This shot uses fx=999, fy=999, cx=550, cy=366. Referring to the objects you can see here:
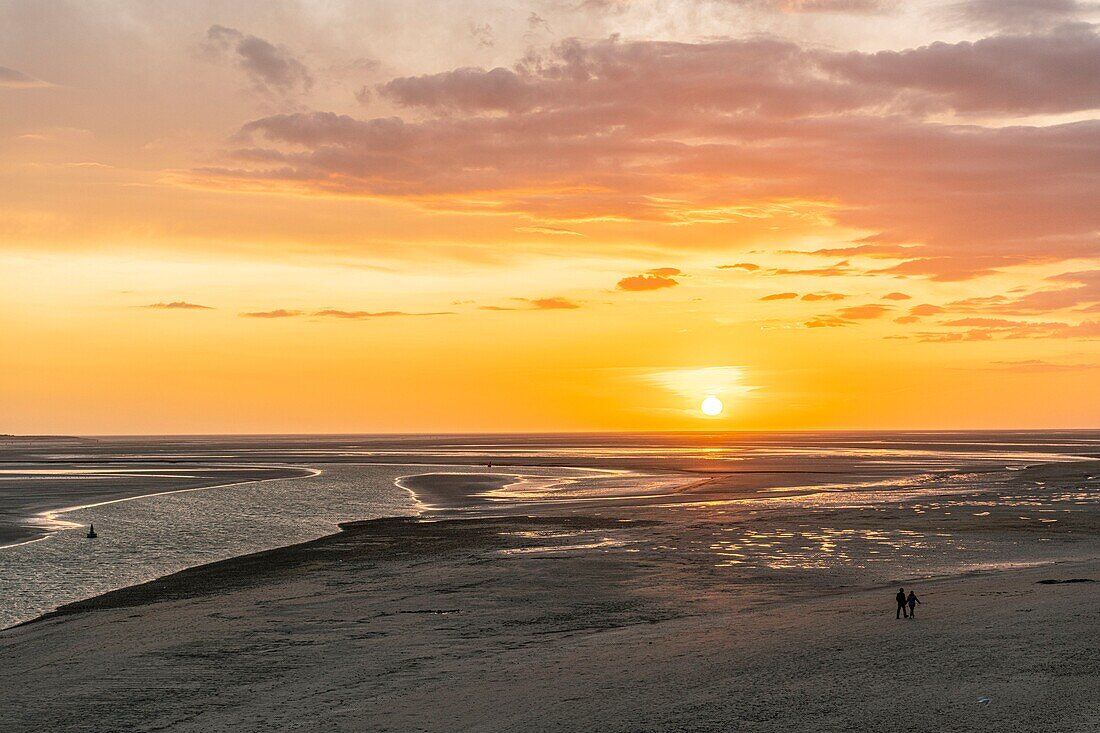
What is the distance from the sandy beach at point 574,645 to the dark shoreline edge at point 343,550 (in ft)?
0.93

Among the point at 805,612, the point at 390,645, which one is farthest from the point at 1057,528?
the point at 390,645

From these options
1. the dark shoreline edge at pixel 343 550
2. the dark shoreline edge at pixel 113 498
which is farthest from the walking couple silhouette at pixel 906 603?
the dark shoreline edge at pixel 113 498

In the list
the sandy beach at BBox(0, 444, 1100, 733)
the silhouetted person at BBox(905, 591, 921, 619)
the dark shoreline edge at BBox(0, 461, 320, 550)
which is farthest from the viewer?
the dark shoreline edge at BBox(0, 461, 320, 550)

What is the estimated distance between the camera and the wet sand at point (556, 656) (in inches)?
731

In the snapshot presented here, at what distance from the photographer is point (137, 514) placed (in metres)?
60.2

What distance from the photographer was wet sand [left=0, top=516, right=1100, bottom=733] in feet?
61.0

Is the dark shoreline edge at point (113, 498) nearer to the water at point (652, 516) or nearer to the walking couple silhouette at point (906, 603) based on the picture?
the water at point (652, 516)

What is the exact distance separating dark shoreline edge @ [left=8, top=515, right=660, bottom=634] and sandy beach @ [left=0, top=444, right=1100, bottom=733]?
0.28m

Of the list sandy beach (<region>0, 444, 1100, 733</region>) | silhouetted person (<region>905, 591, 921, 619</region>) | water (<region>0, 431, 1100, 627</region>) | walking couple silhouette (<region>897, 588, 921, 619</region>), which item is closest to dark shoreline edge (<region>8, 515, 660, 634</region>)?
sandy beach (<region>0, 444, 1100, 733</region>)

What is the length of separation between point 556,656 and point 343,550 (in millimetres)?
22624

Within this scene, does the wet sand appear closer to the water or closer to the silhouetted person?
the silhouetted person

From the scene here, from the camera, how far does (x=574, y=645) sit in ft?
79.6

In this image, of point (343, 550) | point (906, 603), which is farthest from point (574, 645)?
point (343, 550)

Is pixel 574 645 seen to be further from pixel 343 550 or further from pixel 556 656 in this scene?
pixel 343 550
